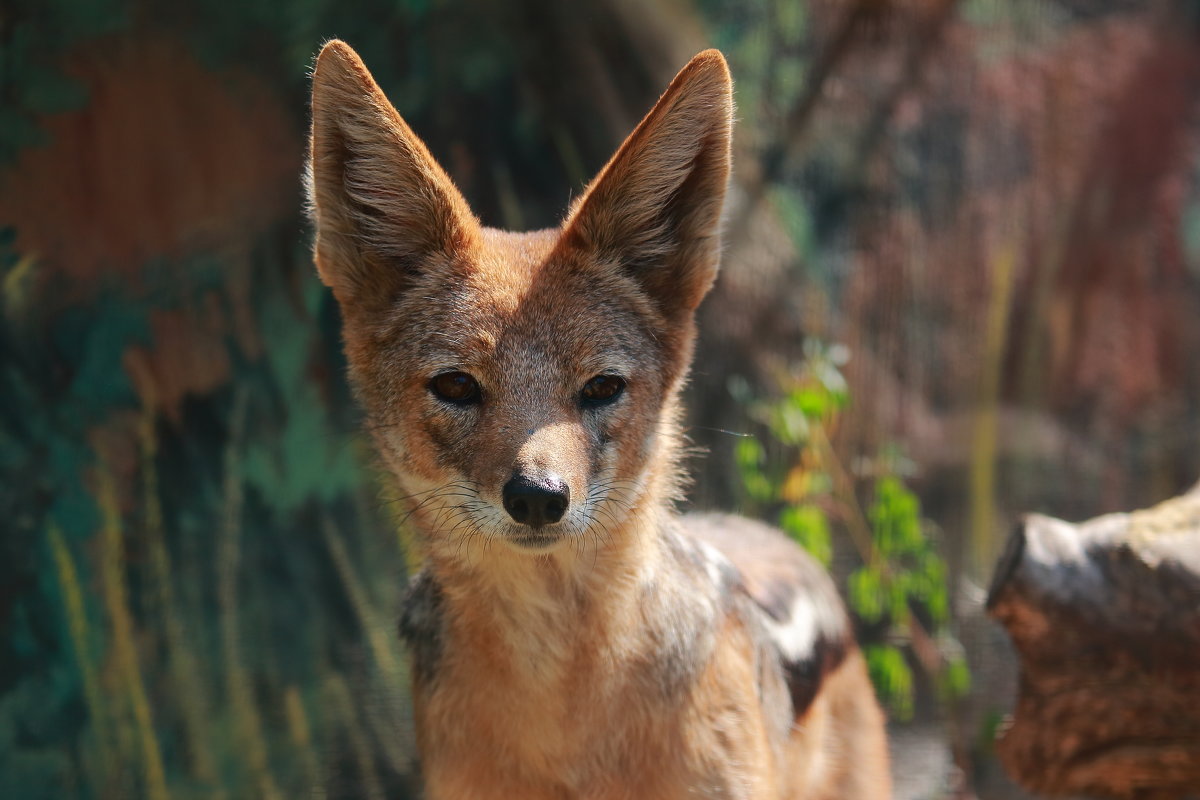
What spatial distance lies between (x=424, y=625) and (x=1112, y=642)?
240 cm

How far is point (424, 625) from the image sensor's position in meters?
3.56

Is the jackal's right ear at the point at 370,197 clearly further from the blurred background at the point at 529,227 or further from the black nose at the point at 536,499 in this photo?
the blurred background at the point at 529,227

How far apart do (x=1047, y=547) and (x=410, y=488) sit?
7.45 ft

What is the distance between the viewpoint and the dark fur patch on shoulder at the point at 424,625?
11.4ft

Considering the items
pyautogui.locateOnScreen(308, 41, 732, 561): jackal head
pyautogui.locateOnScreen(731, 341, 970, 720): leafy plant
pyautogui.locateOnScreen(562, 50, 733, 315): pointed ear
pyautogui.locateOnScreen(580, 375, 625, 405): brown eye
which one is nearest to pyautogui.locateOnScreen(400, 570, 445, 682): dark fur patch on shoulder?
pyautogui.locateOnScreen(308, 41, 732, 561): jackal head

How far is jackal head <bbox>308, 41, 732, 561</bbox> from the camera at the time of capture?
311cm

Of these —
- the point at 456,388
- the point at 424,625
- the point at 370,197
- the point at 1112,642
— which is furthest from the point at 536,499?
the point at 1112,642

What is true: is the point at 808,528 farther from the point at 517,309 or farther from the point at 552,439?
the point at 552,439

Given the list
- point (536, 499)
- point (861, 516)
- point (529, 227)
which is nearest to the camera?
point (536, 499)

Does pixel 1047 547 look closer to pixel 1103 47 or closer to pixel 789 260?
pixel 789 260

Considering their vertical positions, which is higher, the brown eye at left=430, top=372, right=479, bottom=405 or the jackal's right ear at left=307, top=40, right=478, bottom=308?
the jackal's right ear at left=307, top=40, right=478, bottom=308

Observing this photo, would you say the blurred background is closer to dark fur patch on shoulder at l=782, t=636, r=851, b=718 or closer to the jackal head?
dark fur patch on shoulder at l=782, t=636, r=851, b=718

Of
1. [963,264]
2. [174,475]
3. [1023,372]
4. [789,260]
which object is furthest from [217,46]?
[1023,372]

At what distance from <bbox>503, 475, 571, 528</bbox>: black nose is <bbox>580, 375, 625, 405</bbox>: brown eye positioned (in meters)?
0.44
